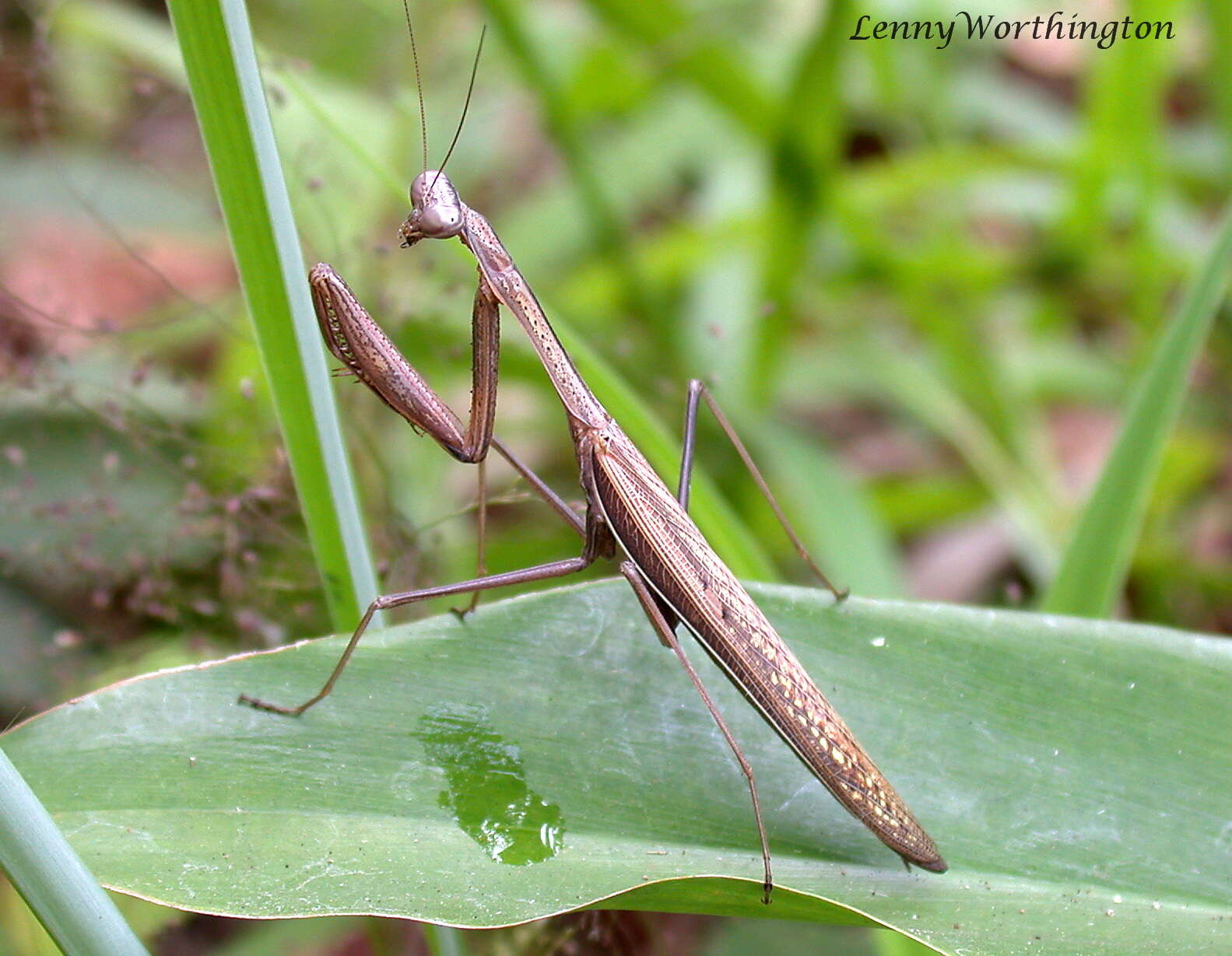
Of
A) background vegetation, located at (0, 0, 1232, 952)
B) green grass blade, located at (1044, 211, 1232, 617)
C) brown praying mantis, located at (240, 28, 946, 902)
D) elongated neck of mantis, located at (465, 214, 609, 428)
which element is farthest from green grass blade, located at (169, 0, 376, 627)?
green grass blade, located at (1044, 211, 1232, 617)

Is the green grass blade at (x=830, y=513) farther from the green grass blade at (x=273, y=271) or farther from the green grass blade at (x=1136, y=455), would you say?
the green grass blade at (x=273, y=271)

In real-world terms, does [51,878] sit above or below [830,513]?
above

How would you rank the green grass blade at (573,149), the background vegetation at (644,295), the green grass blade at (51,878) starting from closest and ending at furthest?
the green grass blade at (51,878)
the background vegetation at (644,295)
the green grass blade at (573,149)

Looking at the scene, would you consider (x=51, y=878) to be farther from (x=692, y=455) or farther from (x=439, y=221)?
(x=692, y=455)

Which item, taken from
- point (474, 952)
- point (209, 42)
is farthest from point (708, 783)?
point (209, 42)

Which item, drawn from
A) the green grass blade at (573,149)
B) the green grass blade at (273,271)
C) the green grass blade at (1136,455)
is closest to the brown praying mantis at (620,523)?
the green grass blade at (273,271)

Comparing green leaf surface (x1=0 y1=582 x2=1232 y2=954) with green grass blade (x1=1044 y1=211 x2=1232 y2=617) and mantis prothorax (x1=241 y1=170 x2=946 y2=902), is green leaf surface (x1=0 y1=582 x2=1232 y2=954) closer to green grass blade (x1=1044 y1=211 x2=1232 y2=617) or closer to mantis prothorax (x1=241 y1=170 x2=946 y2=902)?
mantis prothorax (x1=241 y1=170 x2=946 y2=902)

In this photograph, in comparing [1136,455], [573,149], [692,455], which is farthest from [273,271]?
[573,149]
